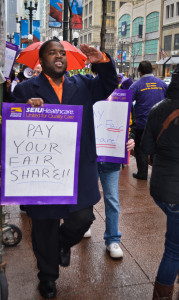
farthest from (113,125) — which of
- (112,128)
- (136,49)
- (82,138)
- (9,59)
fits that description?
(136,49)

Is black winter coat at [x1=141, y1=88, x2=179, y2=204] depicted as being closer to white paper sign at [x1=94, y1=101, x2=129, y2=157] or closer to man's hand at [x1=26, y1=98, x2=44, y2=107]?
man's hand at [x1=26, y1=98, x2=44, y2=107]

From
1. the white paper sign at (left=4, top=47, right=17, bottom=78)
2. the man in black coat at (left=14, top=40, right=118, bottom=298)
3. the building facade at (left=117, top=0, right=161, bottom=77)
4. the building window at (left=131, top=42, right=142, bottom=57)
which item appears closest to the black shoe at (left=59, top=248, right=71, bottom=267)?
the man in black coat at (left=14, top=40, right=118, bottom=298)

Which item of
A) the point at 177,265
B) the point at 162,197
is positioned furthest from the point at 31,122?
the point at 177,265

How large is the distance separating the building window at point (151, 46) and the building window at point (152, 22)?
2152 millimetres

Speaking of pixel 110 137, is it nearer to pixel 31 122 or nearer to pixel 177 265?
pixel 31 122

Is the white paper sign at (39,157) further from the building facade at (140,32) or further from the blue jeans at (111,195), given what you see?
the building facade at (140,32)

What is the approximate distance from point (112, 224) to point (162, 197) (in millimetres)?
1194

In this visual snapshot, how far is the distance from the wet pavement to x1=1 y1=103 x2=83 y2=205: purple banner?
0.89 meters

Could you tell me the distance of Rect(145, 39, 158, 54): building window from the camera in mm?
65688

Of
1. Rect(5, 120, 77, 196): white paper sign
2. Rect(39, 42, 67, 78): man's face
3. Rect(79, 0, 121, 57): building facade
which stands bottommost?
Rect(5, 120, 77, 196): white paper sign

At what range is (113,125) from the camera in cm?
359

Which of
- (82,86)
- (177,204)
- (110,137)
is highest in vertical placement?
(82,86)

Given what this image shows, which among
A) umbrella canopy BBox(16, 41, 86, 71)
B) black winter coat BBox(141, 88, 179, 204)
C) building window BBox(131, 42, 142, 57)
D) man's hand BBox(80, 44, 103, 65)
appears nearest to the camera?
black winter coat BBox(141, 88, 179, 204)

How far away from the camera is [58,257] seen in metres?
3.02
